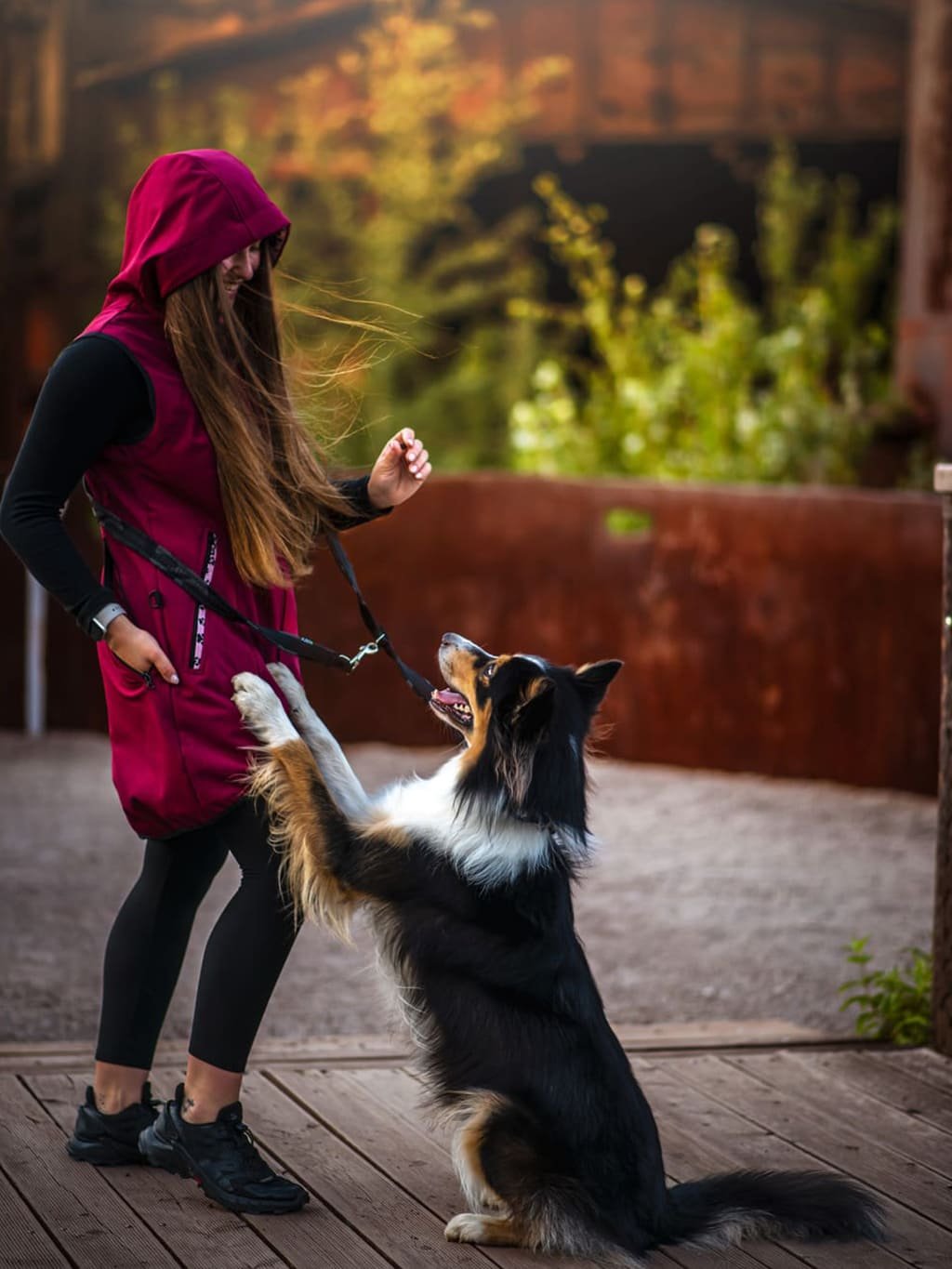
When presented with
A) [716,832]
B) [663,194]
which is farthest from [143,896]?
[663,194]

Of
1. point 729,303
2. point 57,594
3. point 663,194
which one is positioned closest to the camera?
point 57,594

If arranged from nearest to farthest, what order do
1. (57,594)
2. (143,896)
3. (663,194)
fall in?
(57,594)
(143,896)
(663,194)

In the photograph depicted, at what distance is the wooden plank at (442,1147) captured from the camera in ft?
9.91

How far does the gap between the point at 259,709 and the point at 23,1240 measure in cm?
105

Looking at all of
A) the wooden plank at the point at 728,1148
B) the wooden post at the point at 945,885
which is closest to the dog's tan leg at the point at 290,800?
the wooden plank at the point at 728,1148

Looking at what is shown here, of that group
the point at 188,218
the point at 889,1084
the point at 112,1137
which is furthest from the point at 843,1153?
the point at 188,218

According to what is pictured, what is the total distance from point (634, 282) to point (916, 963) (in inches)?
250

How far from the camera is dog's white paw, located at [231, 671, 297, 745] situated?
3.12 meters

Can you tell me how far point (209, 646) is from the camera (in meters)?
3.09

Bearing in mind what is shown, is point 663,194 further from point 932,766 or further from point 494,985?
point 494,985

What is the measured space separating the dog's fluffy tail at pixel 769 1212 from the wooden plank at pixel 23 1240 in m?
1.13

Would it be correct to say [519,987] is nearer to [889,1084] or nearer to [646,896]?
[889,1084]

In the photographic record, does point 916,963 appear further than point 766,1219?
Yes

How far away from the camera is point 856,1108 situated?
3904 millimetres
